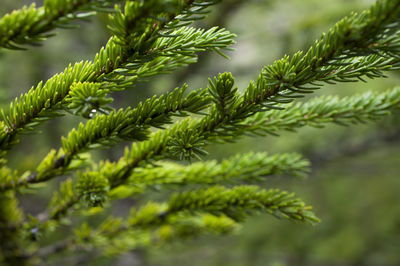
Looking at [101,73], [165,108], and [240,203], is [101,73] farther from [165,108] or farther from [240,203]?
[240,203]

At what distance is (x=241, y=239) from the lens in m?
3.60

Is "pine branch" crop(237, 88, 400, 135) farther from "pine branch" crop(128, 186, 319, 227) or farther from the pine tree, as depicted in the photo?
"pine branch" crop(128, 186, 319, 227)

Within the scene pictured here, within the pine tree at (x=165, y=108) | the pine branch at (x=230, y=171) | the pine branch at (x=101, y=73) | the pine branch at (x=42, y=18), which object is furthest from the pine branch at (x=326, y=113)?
the pine branch at (x=42, y=18)

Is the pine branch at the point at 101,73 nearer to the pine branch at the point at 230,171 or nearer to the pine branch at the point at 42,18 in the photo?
the pine branch at the point at 42,18

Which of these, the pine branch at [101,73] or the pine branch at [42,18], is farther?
the pine branch at [101,73]

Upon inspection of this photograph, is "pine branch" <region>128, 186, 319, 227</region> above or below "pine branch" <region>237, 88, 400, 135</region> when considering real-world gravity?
below

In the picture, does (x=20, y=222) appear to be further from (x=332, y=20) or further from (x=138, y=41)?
(x=332, y=20)

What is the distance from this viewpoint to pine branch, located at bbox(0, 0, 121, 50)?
52 cm

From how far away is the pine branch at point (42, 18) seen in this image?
0.52m

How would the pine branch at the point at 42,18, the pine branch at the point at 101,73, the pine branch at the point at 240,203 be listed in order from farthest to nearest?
the pine branch at the point at 240,203, the pine branch at the point at 101,73, the pine branch at the point at 42,18

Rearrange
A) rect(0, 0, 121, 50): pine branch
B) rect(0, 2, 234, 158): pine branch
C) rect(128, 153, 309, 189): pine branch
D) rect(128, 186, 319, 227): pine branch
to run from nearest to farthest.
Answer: rect(0, 0, 121, 50): pine branch, rect(0, 2, 234, 158): pine branch, rect(128, 186, 319, 227): pine branch, rect(128, 153, 309, 189): pine branch

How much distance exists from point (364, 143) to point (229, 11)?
5.52 ft

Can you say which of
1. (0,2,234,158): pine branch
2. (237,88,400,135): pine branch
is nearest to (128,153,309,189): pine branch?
(237,88,400,135): pine branch

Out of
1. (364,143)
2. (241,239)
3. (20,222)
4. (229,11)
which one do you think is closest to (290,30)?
(229,11)
